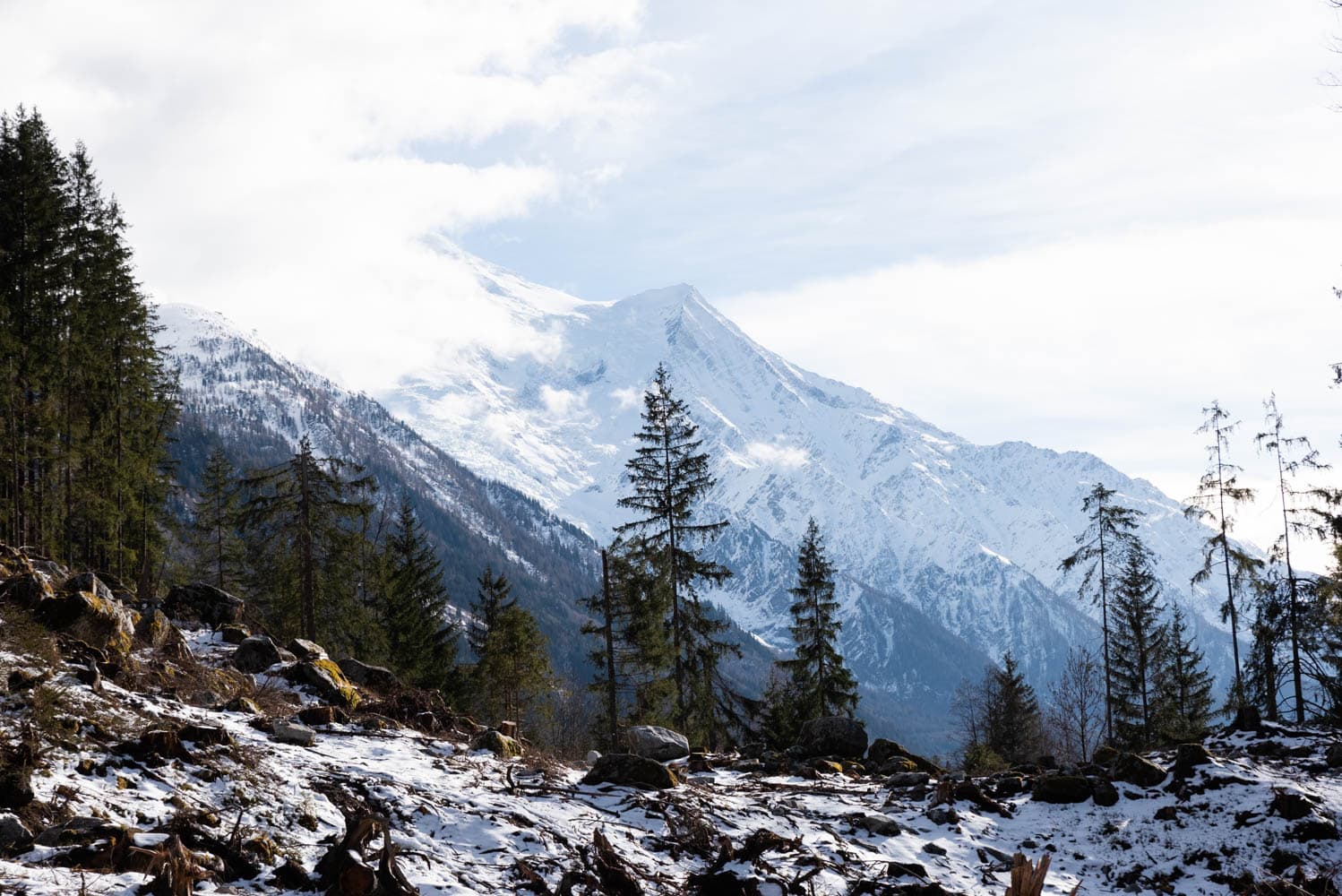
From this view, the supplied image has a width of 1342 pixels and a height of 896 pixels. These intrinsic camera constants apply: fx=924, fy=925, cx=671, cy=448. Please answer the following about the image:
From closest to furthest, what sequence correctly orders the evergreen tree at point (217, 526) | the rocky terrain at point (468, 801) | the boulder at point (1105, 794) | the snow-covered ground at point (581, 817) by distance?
the rocky terrain at point (468, 801) < the snow-covered ground at point (581, 817) < the boulder at point (1105, 794) < the evergreen tree at point (217, 526)

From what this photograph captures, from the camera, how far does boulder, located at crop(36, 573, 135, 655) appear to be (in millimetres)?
12109

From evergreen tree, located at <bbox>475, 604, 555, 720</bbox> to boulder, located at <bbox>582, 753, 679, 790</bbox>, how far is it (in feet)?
72.4

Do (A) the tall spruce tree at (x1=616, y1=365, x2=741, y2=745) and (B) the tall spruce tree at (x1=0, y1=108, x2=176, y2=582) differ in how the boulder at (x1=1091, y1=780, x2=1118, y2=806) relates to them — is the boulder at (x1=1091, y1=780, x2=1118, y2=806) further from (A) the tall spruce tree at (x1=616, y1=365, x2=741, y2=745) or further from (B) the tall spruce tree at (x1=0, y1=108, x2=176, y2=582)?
(B) the tall spruce tree at (x1=0, y1=108, x2=176, y2=582)

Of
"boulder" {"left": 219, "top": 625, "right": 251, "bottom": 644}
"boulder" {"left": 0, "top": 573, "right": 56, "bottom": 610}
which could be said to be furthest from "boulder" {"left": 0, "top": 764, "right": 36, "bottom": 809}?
"boulder" {"left": 219, "top": 625, "right": 251, "bottom": 644}

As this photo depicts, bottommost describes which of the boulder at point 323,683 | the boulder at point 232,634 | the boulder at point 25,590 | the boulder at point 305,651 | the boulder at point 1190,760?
the boulder at point 1190,760

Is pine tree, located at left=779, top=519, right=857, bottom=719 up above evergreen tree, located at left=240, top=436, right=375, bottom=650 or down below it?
below

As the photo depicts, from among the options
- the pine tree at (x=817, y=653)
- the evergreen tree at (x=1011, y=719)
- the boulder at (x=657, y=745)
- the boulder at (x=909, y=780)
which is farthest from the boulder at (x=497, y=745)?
the evergreen tree at (x=1011, y=719)

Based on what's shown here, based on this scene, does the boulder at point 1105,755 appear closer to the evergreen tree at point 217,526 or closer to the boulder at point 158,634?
the boulder at point 158,634

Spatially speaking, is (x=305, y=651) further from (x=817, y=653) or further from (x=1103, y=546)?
(x=1103, y=546)

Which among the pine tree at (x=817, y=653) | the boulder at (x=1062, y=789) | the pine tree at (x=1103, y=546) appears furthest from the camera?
the pine tree at (x=817, y=653)

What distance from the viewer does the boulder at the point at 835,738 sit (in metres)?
18.1

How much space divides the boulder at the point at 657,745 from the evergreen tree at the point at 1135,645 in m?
25.2

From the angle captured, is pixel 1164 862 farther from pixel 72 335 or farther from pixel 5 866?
pixel 72 335

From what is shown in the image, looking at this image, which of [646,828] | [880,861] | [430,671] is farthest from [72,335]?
[880,861]
